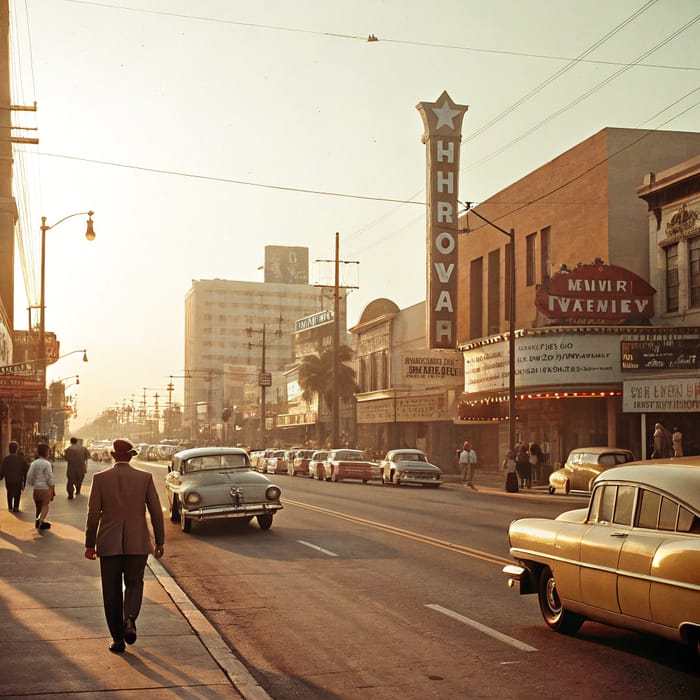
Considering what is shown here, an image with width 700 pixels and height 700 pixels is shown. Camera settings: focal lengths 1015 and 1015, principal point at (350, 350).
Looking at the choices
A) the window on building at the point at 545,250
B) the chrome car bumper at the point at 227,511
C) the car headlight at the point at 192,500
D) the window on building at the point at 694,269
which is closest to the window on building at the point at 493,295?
the window on building at the point at 545,250

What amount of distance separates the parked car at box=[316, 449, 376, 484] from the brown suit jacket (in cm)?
3652

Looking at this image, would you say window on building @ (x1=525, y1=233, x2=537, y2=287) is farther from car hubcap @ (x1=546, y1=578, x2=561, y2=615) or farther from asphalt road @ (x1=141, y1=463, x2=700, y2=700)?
car hubcap @ (x1=546, y1=578, x2=561, y2=615)

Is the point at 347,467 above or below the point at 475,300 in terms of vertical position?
below

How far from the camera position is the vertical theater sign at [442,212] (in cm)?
5106

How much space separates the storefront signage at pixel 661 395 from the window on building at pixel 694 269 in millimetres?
4189

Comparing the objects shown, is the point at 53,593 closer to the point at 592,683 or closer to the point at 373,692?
the point at 373,692

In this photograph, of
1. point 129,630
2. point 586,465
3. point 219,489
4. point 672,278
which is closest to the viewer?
point 129,630

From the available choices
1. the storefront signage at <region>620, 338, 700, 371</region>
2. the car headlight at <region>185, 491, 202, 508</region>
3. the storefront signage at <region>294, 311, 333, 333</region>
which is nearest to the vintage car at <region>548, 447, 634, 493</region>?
the storefront signage at <region>620, 338, 700, 371</region>

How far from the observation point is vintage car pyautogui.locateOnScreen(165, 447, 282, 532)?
65.1ft

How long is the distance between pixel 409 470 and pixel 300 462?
14.0 m

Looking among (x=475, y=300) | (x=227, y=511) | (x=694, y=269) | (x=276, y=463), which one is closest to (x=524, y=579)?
(x=227, y=511)

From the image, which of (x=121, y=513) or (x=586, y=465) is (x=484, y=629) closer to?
(x=121, y=513)

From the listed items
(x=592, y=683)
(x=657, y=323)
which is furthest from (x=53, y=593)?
(x=657, y=323)

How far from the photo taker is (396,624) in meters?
10.6
